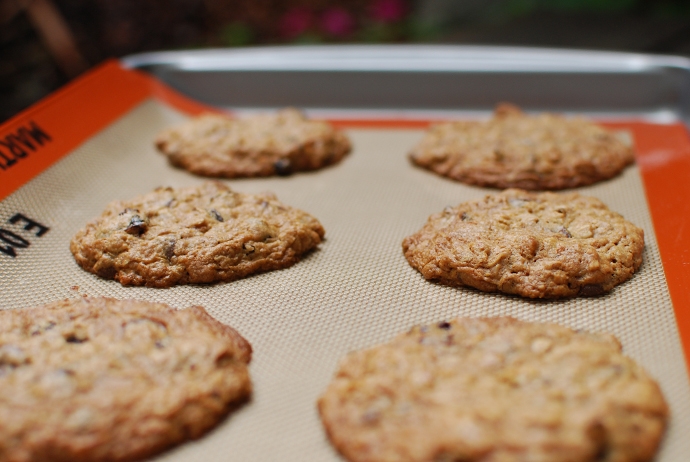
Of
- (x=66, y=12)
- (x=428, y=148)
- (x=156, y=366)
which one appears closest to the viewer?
(x=156, y=366)

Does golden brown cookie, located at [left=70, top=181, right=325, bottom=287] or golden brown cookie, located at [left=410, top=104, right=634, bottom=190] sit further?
golden brown cookie, located at [left=410, top=104, right=634, bottom=190]

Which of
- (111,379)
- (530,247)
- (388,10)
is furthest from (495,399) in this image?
(388,10)

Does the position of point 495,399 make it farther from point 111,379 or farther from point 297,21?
point 297,21

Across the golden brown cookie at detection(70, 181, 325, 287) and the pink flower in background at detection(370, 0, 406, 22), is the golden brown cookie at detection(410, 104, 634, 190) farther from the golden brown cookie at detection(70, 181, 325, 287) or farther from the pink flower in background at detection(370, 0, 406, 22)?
the pink flower in background at detection(370, 0, 406, 22)

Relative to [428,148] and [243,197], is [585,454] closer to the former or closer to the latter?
[243,197]

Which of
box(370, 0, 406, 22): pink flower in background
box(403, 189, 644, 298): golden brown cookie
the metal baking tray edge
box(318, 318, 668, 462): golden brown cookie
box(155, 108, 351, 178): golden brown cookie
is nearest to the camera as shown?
box(318, 318, 668, 462): golden brown cookie

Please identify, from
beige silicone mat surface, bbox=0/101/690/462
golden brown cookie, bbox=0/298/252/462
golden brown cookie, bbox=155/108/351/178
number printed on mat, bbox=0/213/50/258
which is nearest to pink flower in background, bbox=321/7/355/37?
Result: golden brown cookie, bbox=155/108/351/178

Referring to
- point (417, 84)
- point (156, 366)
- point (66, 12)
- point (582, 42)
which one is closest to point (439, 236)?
point (156, 366)
